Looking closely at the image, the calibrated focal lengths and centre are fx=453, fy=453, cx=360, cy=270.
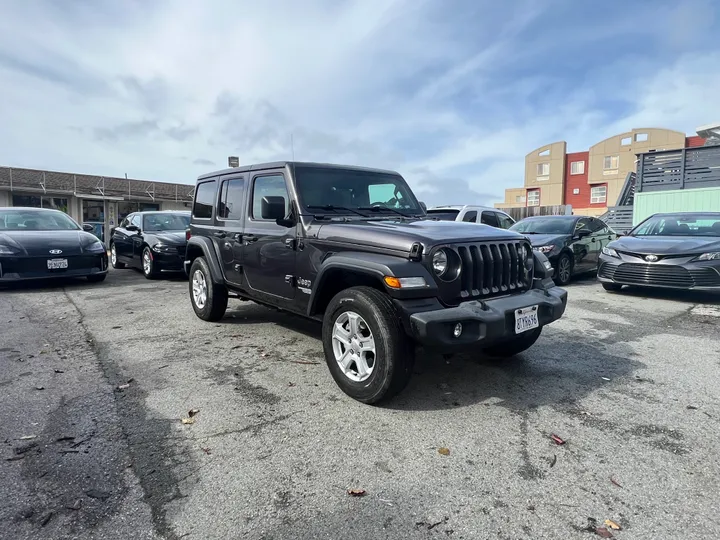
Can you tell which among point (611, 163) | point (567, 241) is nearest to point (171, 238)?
point (567, 241)

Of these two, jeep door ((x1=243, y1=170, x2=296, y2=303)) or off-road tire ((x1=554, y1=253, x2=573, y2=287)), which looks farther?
off-road tire ((x1=554, y1=253, x2=573, y2=287))

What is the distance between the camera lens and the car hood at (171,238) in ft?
Answer: 31.1

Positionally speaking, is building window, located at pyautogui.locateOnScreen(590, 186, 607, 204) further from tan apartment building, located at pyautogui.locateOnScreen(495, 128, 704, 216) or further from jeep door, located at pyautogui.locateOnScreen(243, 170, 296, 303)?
jeep door, located at pyautogui.locateOnScreen(243, 170, 296, 303)

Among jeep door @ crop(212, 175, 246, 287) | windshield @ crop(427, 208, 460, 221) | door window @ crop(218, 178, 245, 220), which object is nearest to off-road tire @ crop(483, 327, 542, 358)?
jeep door @ crop(212, 175, 246, 287)

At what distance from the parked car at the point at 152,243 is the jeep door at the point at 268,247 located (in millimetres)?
5191

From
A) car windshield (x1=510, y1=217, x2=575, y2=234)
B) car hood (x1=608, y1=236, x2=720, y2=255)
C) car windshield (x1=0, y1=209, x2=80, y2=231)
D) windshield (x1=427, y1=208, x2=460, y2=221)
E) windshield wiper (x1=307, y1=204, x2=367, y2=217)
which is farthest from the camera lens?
car windshield (x1=510, y1=217, x2=575, y2=234)

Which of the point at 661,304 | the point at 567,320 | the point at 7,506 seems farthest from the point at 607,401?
the point at 661,304

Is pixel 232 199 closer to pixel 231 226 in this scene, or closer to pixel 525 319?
pixel 231 226

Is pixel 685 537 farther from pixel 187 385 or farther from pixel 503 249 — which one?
pixel 187 385

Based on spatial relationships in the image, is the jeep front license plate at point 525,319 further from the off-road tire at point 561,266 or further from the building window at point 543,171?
the building window at point 543,171

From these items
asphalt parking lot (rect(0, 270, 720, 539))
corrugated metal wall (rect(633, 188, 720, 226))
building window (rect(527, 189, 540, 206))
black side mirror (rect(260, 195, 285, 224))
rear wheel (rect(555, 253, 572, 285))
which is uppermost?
building window (rect(527, 189, 540, 206))

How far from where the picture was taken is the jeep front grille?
3375mm

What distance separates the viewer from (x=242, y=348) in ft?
15.7

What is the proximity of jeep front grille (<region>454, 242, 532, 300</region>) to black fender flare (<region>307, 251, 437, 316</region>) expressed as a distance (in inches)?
13.5
